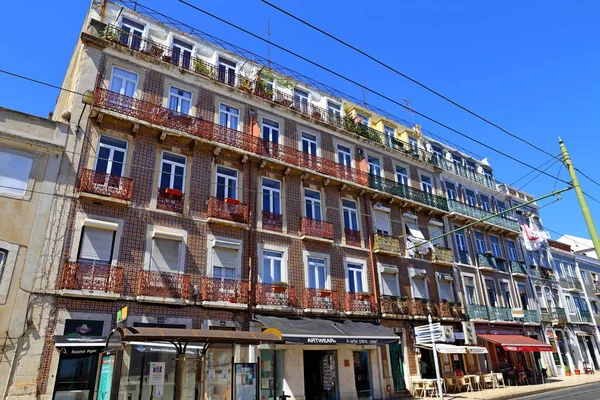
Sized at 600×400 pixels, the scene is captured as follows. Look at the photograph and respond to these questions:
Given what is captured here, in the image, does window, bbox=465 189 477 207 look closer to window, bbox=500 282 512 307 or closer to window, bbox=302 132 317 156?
window, bbox=500 282 512 307

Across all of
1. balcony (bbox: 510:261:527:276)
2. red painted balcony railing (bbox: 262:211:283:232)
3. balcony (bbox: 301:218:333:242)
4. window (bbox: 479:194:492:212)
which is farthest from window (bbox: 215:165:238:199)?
balcony (bbox: 510:261:527:276)

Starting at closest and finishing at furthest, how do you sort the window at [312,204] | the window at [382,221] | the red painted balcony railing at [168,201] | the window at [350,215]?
the red painted balcony railing at [168,201], the window at [312,204], the window at [350,215], the window at [382,221]

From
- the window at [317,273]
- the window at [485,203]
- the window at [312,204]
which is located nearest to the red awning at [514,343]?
the window at [485,203]

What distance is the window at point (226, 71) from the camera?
63.5 feet

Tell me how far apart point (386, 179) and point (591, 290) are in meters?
26.5

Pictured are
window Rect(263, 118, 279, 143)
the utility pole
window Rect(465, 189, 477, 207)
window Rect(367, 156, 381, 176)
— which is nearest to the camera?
the utility pole

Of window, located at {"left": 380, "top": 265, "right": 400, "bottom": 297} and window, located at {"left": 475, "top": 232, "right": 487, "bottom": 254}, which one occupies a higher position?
window, located at {"left": 475, "top": 232, "right": 487, "bottom": 254}

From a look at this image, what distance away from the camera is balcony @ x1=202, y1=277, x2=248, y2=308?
14797 millimetres

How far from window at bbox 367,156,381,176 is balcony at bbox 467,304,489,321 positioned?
9462mm

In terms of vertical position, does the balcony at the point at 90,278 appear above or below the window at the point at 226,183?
below

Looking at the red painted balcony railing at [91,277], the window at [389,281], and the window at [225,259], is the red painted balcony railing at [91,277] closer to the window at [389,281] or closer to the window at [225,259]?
the window at [225,259]

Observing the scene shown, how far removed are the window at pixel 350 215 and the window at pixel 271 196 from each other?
3919 mm

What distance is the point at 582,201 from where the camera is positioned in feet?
35.6

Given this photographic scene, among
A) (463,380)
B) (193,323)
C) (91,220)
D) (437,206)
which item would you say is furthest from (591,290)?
(91,220)
